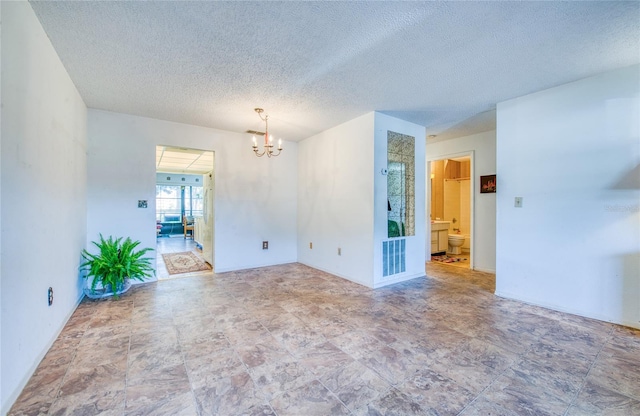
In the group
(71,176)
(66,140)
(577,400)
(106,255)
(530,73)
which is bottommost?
(577,400)

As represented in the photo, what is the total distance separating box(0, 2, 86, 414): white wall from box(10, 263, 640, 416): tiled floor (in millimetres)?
263

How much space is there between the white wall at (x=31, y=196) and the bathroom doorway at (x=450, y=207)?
6.26m

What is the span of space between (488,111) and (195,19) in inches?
148

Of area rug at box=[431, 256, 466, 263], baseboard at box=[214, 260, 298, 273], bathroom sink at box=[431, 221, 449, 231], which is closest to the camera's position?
baseboard at box=[214, 260, 298, 273]

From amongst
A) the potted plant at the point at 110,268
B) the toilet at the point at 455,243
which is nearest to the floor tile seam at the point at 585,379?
the toilet at the point at 455,243

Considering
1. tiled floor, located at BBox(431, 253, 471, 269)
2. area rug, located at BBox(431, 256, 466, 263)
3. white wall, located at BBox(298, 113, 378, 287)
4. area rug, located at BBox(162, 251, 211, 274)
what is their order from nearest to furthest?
white wall, located at BBox(298, 113, 378, 287), area rug, located at BBox(162, 251, 211, 274), tiled floor, located at BBox(431, 253, 471, 269), area rug, located at BBox(431, 256, 466, 263)

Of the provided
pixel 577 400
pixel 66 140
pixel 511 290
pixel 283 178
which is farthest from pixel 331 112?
pixel 577 400

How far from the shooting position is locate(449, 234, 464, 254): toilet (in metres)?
6.21

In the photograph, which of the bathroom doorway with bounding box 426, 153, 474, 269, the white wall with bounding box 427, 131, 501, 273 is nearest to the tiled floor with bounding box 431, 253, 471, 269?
the bathroom doorway with bounding box 426, 153, 474, 269

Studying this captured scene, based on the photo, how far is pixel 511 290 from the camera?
3.34 metres

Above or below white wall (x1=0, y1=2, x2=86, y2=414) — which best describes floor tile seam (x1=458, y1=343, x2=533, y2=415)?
below

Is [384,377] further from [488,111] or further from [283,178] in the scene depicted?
[283,178]

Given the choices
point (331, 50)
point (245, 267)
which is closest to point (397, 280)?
point (245, 267)

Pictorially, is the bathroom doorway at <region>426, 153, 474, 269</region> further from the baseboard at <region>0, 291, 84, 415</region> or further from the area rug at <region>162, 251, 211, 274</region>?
the baseboard at <region>0, 291, 84, 415</region>
